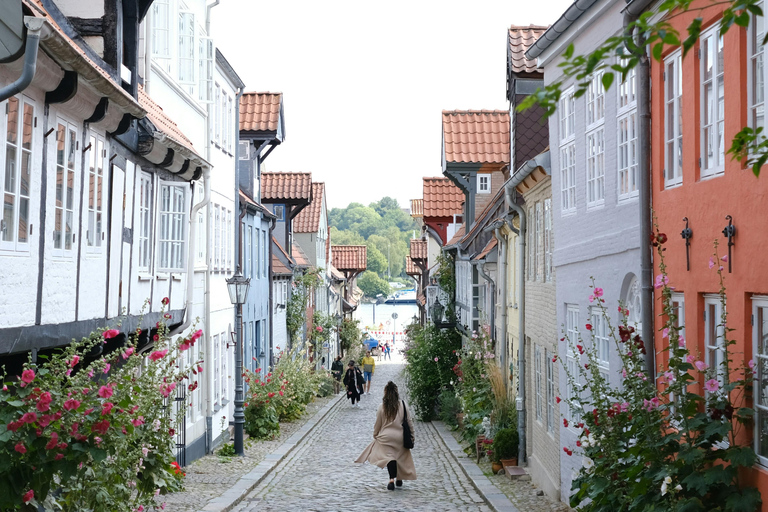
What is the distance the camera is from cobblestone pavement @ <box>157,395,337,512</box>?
12266mm

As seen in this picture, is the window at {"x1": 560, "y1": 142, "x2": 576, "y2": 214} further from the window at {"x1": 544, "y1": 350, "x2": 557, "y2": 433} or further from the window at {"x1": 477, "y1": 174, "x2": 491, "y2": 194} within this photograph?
the window at {"x1": 477, "y1": 174, "x2": 491, "y2": 194}

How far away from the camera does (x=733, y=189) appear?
630cm

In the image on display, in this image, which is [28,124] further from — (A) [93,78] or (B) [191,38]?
(B) [191,38]

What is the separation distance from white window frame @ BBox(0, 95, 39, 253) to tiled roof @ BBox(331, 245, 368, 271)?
55.0 m

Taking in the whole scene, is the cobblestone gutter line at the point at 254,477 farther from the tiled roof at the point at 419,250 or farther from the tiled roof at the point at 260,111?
the tiled roof at the point at 419,250

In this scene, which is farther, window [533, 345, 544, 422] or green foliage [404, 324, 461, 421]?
green foliage [404, 324, 461, 421]

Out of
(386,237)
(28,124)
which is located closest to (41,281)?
(28,124)

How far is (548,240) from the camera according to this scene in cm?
1380

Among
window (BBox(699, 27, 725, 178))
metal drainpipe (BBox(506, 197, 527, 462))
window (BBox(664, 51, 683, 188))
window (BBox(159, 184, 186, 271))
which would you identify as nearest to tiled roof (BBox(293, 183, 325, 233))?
metal drainpipe (BBox(506, 197, 527, 462))

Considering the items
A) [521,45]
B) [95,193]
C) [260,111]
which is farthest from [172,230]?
[260,111]

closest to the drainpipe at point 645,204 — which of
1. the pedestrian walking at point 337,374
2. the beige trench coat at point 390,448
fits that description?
the beige trench coat at point 390,448

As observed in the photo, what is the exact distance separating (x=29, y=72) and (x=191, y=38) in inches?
404

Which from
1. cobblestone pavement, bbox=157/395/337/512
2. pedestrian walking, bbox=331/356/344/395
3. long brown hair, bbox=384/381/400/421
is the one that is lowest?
pedestrian walking, bbox=331/356/344/395

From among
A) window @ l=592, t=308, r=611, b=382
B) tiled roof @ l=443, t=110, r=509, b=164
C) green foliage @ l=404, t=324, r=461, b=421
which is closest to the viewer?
window @ l=592, t=308, r=611, b=382
